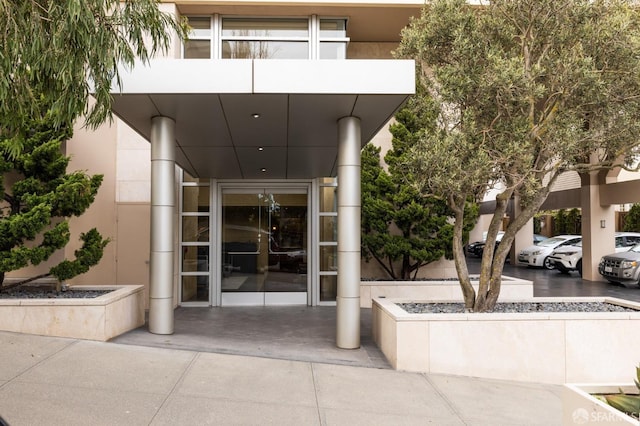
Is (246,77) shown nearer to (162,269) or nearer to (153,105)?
(153,105)

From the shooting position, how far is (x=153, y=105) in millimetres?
6512

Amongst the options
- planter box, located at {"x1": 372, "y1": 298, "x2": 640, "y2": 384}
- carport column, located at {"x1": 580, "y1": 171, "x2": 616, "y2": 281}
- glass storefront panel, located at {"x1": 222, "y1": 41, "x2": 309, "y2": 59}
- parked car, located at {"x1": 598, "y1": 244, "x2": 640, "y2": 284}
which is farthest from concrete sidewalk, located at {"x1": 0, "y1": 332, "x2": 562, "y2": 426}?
carport column, located at {"x1": 580, "y1": 171, "x2": 616, "y2": 281}

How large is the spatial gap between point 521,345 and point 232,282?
6968 mm

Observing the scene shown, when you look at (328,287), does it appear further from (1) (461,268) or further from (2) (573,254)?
(2) (573,254)

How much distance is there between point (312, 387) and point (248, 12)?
370 inches

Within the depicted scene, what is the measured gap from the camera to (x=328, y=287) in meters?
11.5

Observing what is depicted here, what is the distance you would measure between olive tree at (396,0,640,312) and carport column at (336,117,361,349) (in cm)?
94

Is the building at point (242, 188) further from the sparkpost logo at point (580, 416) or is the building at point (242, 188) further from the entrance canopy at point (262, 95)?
the sparkpost logo at point (580, 416)

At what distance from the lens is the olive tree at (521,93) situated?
6441mm

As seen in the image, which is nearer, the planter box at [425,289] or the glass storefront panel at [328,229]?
the planter box at [425,289]

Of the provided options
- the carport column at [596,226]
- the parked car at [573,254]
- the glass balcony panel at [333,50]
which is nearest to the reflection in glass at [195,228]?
the glass balcony panel at [333,50]

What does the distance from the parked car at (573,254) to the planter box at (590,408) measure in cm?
1673

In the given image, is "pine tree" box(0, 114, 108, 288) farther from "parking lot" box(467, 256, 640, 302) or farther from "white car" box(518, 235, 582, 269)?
"white car" box(518, 235, 582, 269)

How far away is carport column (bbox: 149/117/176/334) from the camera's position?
23.3 feet
